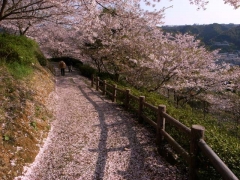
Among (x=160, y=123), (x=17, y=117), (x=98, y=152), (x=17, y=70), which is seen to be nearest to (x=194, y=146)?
(x=160, y=123)

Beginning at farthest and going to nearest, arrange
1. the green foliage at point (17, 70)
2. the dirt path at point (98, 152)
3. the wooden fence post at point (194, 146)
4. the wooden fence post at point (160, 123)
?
the green foliage at point (17, 70) < the wooden fence post at point (160, 123) < the dirt path at point (98, 152) < the wooden fence post at point (194, 146)

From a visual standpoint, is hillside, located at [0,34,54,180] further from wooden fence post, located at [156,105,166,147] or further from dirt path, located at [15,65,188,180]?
wooden fence post, located at [156,105,166,147]

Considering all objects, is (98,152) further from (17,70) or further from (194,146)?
(17,70)

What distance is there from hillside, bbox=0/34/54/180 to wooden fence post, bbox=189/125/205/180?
3.74 meters

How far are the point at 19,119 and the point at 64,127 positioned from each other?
1744 mm

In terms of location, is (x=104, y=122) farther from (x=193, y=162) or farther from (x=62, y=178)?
(x=193, y=162)

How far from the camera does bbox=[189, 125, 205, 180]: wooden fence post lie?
3.87 m

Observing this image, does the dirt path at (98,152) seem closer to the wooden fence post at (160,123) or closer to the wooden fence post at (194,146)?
the wooden fence post at (160,123)

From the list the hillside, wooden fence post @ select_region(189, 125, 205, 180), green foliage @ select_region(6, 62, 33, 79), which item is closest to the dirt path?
the hillside

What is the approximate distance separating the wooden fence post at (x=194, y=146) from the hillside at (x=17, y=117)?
374 centimetres

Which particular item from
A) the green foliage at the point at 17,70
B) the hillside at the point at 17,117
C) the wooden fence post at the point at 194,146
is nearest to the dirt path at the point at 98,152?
the hillside at the point at 17,117

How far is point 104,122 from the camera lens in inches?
317

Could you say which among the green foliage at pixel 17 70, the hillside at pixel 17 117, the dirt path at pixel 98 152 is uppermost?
the green foliage at pixel 17 70

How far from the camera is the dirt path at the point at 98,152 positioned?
182 inches
